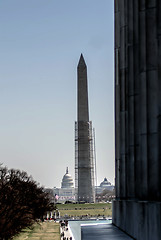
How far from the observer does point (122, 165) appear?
66.3ft

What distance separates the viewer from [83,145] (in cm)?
11331

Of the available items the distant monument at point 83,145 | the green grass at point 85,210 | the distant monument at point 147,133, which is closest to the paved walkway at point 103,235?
the distant monument at point 147,133

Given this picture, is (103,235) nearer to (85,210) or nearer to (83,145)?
(85,210)

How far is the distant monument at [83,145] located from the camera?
348ft

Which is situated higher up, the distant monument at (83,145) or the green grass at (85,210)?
the distant monument at (83,145)

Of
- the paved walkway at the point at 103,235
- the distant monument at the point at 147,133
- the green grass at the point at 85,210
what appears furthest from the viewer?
the green grass at the point at 85,210

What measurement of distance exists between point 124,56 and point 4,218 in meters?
17.6

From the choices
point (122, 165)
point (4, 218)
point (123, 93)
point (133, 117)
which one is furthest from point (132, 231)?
point (4, 218)

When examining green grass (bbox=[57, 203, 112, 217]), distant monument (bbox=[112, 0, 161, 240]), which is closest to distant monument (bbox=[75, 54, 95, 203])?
green grass (bbox=[57, 203, 112, 217])

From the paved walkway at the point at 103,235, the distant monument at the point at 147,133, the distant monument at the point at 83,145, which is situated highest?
the distant monument at the point at 83,145

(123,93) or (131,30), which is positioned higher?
(131,30)

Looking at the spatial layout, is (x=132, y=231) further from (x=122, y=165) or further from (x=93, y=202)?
(x=93, y=202)

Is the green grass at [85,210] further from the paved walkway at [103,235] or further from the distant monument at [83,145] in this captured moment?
the paved walkway at [103,235]

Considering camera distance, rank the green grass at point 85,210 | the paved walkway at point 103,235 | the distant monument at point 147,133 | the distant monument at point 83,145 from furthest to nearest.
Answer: the distant monument at point 83,145
the green grass at point 85,210
the paved walkway at point 103,235
the distant monument at point 147,133
